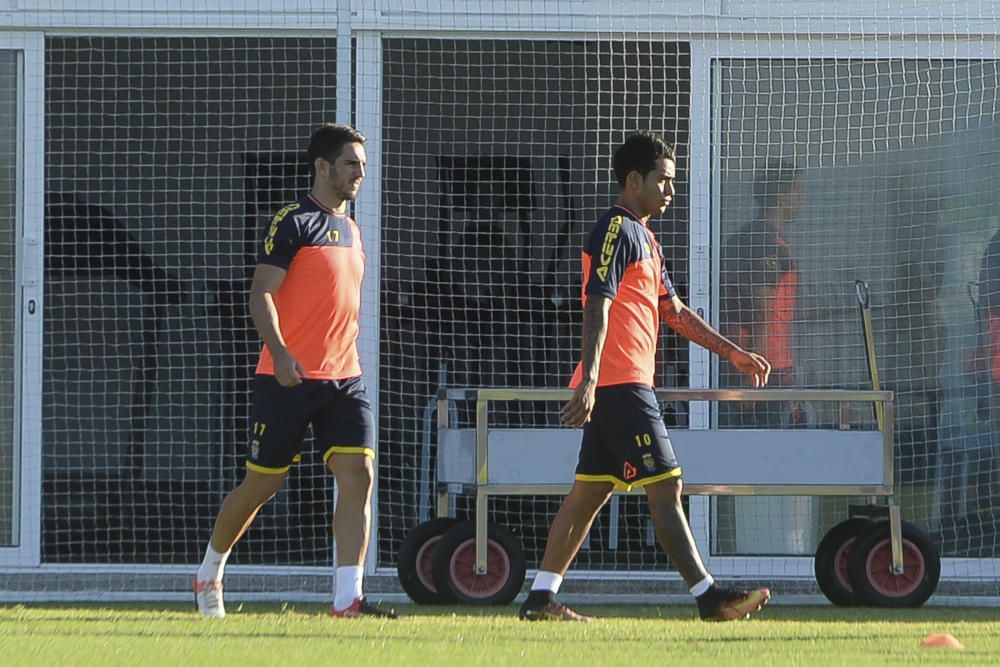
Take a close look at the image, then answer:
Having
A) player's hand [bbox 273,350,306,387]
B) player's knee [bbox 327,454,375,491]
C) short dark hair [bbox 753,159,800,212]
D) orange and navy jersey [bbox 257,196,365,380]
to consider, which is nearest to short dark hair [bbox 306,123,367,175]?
orange and navy jersey [bbox 257,196,365,380]

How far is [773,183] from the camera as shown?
9617mm

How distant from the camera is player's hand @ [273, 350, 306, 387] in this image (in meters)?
6.40

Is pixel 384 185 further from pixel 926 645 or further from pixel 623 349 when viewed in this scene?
pixel 926 645

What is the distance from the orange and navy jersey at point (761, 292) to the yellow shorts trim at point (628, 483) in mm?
2682

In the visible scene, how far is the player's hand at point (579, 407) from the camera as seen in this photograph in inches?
246

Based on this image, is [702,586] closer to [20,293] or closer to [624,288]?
[624,288]

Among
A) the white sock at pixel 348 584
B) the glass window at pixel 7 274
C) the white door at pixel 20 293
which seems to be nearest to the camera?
the white sock at pixel 348 584


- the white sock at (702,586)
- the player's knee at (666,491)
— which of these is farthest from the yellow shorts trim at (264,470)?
the white sock at (702,586)

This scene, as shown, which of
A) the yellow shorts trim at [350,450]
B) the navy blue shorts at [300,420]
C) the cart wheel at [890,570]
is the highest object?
the navy blue shorts at [300,420]

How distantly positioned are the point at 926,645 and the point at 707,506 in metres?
3.46

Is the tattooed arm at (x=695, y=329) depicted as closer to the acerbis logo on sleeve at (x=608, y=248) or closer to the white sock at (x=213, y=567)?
the acerbis logo on sleeve at (x=608, y=248)

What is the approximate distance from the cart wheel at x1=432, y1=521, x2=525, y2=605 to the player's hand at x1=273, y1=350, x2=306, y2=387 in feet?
5.70

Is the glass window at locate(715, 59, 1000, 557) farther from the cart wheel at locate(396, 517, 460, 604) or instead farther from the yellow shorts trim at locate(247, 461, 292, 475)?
the yellow shorts trim at locate(247, 461, 292, 475)

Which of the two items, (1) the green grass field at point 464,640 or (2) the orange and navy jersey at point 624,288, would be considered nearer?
(1) the green grass field at point 464,640
